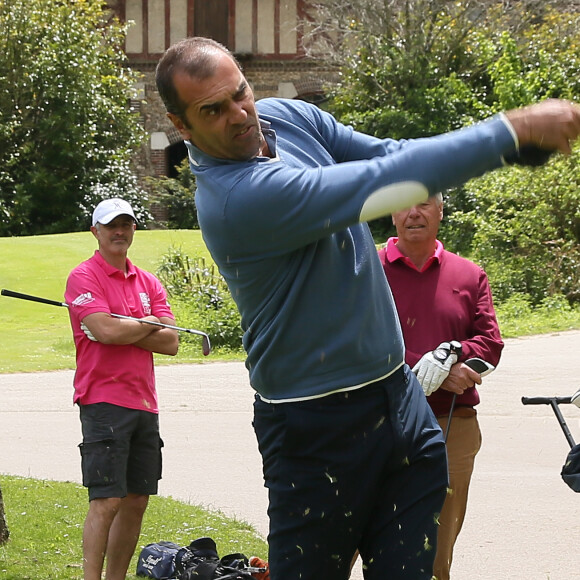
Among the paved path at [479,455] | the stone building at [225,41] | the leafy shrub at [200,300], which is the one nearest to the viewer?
the paved path at [479,455]

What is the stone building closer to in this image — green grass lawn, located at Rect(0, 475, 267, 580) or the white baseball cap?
green grass lawn, located at Rect(0, 475, 267, 580)

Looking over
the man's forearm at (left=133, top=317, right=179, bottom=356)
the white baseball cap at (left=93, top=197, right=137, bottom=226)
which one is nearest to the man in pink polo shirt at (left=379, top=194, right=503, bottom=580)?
the man's forearm at (left=133, top=317, right=179, bottom=356)

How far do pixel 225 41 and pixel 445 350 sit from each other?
100ft

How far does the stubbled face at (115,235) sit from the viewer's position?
5.75m

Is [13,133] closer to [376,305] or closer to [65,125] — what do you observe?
[65,125]

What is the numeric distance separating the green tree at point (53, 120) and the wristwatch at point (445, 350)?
1018 inches

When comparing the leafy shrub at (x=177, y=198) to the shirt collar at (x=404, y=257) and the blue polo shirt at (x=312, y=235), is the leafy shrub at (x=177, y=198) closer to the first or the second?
the shirt collar at (x=404, y=257)

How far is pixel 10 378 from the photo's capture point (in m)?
13.2

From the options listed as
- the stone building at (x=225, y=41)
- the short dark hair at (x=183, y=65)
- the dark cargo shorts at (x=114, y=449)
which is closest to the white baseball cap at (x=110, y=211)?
the dark cargo shorts at (x=114, y=449)

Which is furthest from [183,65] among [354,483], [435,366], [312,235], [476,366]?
[476,366]

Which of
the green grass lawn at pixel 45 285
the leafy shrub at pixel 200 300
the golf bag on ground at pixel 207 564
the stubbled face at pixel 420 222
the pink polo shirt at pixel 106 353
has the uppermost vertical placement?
the stubbled face at pixel 420 222

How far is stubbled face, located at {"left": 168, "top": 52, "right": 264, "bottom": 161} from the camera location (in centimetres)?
282

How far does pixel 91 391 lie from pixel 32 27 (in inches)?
1052

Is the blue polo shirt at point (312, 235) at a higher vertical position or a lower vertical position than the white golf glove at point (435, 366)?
higher
